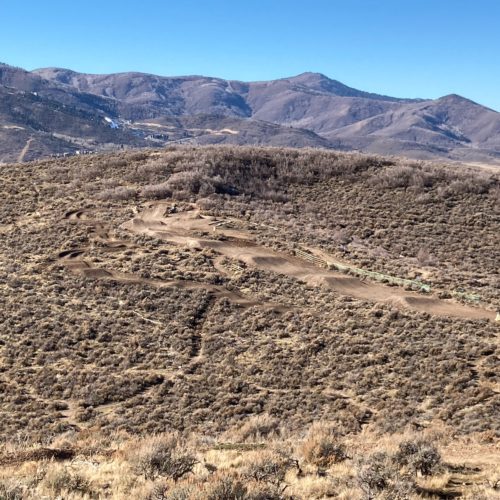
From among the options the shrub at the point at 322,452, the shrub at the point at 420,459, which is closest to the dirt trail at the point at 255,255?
the shrub at the point at 322,452

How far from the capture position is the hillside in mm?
11172

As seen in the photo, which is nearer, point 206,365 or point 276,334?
point 206,365

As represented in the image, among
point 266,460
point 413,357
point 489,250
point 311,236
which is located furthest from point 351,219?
point 266,460

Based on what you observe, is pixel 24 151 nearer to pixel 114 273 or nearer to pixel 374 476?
pixel 114 273

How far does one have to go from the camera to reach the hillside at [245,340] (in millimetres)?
11172

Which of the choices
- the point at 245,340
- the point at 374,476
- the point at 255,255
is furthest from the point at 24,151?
the point at 374,476

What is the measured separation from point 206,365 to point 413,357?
776cm

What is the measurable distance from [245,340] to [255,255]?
27.0 ft

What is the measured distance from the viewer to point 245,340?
2436 cm

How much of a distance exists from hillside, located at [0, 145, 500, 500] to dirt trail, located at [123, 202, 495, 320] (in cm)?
14

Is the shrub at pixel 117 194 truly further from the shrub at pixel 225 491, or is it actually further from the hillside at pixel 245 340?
the shrub at pixel 225 491

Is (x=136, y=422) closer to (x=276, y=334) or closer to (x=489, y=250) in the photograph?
(x=276, y=334)

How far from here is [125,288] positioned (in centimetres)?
2878

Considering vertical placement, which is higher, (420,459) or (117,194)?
(117,194)
